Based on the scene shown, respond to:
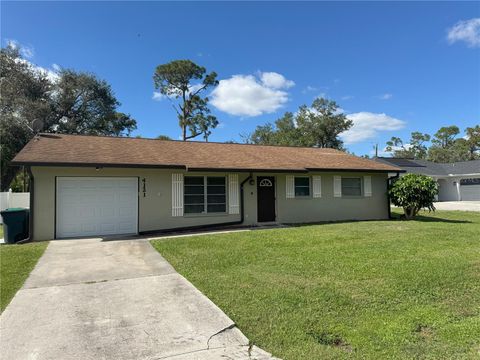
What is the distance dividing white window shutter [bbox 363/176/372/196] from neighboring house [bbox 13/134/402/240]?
0.16ft

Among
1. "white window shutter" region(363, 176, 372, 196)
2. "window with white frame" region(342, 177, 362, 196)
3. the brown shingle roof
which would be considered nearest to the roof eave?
the brown shingle roof

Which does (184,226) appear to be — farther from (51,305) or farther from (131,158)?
(51,305)

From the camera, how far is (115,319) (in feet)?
14.3

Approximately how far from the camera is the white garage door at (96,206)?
11016 millimetres

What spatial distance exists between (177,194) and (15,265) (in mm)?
5982

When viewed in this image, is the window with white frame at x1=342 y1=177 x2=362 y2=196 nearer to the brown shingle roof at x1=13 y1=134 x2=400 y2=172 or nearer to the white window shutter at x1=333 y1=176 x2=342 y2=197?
the white window shutter at x1=333 y1=176 x2=342 y2=197

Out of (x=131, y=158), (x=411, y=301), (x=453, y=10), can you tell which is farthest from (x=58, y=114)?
(x=411, y=301)

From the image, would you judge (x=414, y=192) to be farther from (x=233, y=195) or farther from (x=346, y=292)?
(x=346, y=292)

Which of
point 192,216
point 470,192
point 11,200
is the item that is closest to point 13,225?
point 192,216

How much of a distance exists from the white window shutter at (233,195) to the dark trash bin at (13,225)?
7.05m

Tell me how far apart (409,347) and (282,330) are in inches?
55.4

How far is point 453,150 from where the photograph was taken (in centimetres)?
5769

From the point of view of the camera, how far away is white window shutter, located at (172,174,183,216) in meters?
12.4

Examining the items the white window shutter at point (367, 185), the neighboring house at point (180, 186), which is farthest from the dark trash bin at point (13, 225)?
the white window shutter at point (367, 185)
